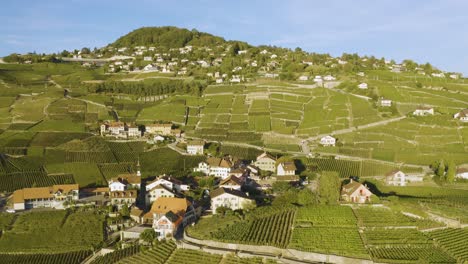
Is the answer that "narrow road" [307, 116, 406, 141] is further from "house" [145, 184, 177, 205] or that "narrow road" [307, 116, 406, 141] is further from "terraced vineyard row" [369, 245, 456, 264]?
"terraced vineyard row" [369, 245, 456, 264]

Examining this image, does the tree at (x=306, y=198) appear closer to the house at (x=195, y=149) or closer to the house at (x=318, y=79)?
the house at (x=195, y=149)

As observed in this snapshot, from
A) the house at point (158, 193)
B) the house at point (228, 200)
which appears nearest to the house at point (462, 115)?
the house at point (228, 200)

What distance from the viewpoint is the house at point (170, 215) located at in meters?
34.6

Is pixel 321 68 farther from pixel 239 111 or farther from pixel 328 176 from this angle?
pixel 328 176

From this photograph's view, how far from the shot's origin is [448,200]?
135 ft

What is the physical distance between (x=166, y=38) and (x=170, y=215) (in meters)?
120

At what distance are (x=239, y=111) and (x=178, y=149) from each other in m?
17.8

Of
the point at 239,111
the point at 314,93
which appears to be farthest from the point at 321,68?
the point at 239,111

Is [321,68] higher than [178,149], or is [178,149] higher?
[321,68]

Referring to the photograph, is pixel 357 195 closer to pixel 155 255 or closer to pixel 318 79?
pixel 155 255

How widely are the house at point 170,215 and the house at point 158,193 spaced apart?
3.62m

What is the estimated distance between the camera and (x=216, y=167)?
51281 mm

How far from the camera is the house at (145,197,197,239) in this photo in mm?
34594

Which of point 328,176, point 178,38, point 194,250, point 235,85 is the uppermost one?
point 178,38
